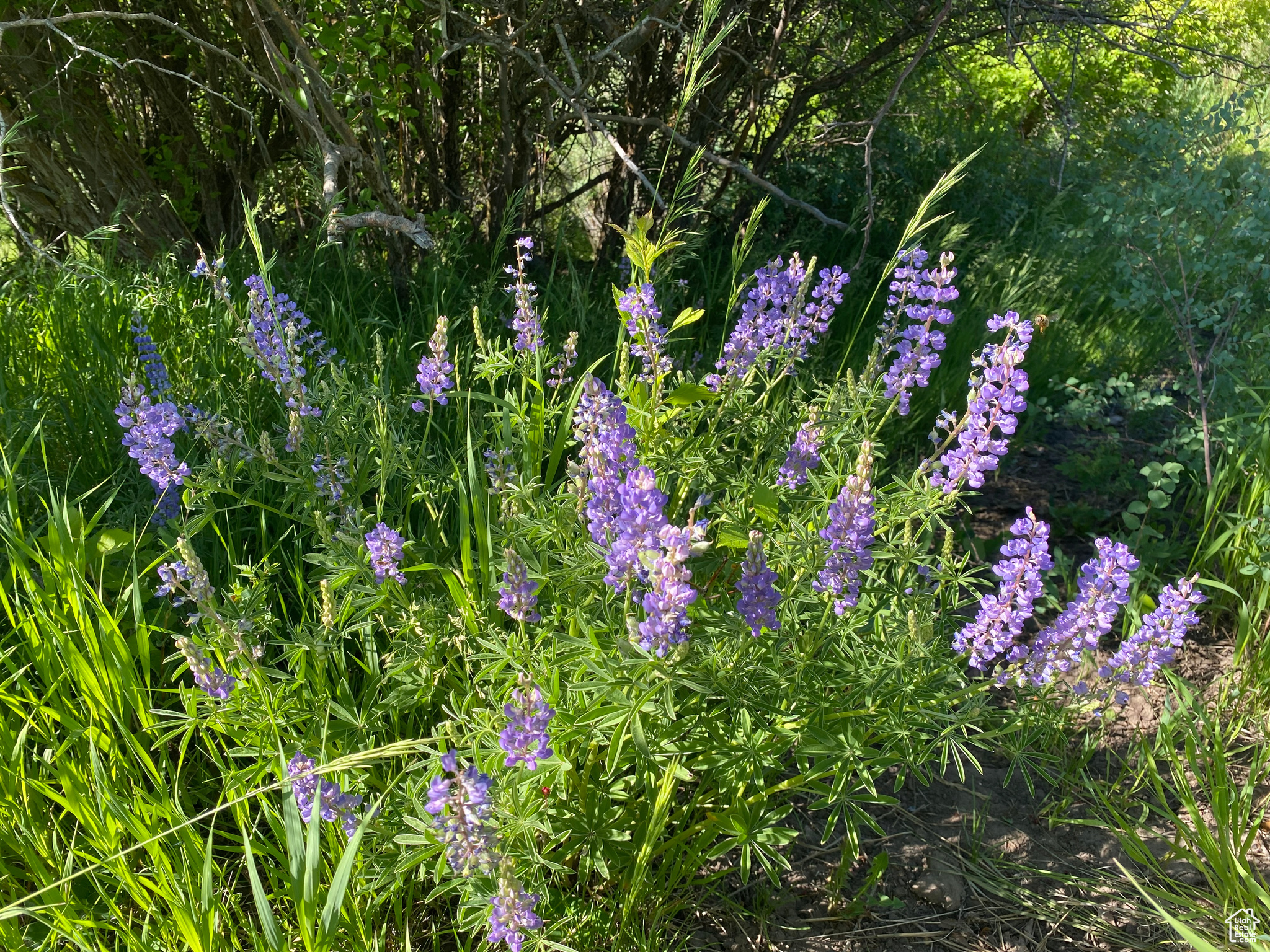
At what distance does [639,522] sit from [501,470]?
72 cm

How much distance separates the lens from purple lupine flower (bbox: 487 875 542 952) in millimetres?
1261

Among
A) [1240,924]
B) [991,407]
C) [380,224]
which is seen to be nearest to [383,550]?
[991,407]

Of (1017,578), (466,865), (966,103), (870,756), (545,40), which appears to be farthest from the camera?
(966,103)

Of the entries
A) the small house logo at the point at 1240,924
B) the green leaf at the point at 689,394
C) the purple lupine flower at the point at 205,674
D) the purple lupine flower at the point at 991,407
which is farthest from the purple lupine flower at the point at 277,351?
the small house logo at the point at 1240,924

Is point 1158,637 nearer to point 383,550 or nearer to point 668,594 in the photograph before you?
point 668,594

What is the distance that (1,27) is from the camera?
2.67 meters

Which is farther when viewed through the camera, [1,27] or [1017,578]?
[1,27]

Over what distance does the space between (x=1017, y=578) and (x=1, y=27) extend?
3.17 meters

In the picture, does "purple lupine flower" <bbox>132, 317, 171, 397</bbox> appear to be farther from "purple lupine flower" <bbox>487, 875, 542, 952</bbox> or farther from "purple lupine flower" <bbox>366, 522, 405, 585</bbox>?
"purple lupine flower" <bbox>487, 875, 542, 952</bbox>

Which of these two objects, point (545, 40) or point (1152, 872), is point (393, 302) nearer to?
point (545, 40)

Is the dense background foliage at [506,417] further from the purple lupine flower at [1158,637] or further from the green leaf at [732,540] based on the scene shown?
the purple lupine flower at [1158,637]

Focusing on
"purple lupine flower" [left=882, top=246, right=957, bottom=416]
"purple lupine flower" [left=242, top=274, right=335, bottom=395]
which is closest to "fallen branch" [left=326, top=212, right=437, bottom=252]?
"purple lupine flower" [left=242, top=274, right=335, bottom=395]

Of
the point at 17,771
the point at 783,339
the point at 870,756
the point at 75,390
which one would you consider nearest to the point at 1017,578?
the point at 870,756

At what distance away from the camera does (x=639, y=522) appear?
1.24 m
